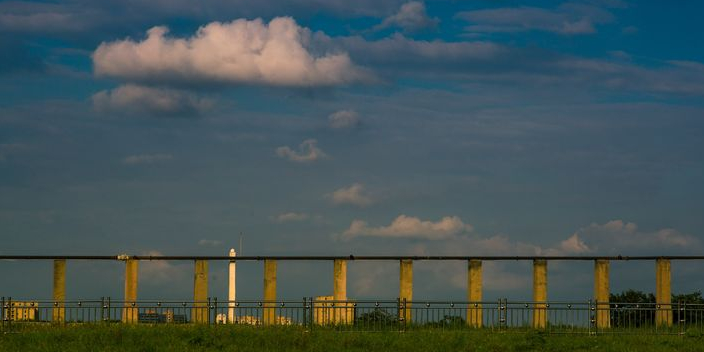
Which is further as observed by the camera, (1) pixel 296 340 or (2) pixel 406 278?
(2) pixel 406 278

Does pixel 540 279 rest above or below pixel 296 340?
above

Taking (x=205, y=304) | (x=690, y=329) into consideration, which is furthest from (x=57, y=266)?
(x=690, y=329)

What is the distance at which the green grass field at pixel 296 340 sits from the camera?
32812 millimetres

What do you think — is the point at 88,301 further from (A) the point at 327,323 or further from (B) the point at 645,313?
(B) the point at 645,313

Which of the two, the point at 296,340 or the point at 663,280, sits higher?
the point at 663,280

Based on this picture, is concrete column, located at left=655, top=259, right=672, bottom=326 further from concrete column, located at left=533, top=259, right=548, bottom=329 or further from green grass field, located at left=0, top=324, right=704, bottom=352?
green grass field, located at left=0, top=324, right=704, bottom=352

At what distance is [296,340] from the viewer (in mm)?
33594

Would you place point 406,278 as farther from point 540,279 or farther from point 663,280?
point 663,280

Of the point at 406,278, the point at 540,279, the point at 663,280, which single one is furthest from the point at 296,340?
the point at 663,280

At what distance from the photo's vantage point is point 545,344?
33562 mm

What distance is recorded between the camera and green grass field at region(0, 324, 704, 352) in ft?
108

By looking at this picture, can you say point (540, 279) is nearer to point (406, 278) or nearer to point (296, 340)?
point (406, 278)

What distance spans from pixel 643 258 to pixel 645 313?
6416 mm

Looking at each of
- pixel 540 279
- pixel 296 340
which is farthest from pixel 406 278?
pixel 296 340
